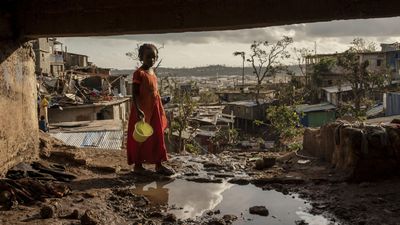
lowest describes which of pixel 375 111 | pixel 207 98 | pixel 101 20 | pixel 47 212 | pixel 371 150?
pixel 207 98

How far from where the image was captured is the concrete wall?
4.88 meters

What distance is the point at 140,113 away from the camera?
214 inches

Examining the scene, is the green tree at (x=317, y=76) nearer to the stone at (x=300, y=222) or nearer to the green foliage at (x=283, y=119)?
the green foliage at (x=283, y=119)

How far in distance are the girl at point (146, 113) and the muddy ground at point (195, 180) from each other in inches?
8.5

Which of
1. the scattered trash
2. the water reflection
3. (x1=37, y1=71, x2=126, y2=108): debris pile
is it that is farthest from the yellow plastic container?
(x1=37, y1=71, x2=126, y2=108): debris pile

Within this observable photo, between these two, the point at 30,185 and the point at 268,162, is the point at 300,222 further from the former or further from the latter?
the point at 30,185

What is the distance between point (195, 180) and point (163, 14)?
2.15 meters

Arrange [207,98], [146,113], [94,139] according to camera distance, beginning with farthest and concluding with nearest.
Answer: [207,98]
[94,139]
[146,113]

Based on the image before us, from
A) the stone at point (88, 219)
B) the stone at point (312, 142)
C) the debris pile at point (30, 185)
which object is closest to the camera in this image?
the stone at point (88, 219)

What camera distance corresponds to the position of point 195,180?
5.33 metres

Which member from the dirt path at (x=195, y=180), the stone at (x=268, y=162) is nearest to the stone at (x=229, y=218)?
the dirt path at (x=195, y=180)

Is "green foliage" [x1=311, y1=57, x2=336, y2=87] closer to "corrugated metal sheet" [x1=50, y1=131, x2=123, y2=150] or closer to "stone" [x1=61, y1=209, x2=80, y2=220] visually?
"corrugated metal sheet" [x1=50, y1=131, x2=123, y2=150]

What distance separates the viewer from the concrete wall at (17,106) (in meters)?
4.88

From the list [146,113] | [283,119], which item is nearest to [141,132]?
[146,113]
